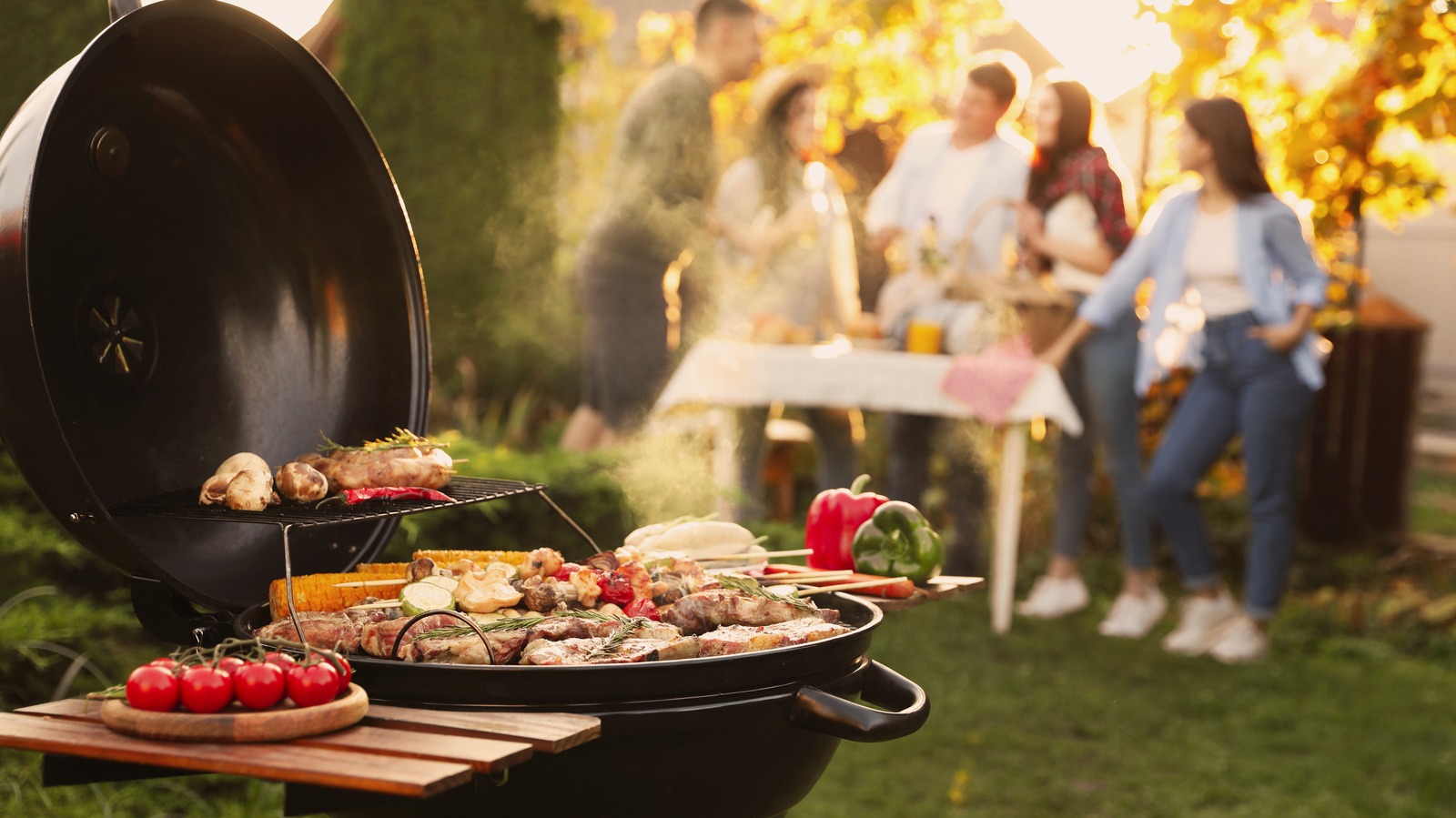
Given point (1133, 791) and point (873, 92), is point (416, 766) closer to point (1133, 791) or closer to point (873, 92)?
point (1133, 791)

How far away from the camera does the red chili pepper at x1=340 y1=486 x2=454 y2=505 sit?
201 centimetres

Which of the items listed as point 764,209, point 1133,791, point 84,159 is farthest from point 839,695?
point 764,209

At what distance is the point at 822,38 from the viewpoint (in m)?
9.90

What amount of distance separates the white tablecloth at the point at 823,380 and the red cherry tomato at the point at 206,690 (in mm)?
4693

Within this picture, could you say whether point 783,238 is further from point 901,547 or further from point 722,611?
point 722,611

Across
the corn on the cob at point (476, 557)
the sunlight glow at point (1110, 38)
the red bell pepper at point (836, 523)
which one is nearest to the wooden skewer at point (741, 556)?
the red bell pepper at point (836, 523)

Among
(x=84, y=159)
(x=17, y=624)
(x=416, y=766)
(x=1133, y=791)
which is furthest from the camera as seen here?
(x=1133, y=791)

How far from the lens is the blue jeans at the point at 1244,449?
593 cm

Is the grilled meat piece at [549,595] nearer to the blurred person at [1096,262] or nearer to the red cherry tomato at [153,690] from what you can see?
the red cherry tomato at [153,690]

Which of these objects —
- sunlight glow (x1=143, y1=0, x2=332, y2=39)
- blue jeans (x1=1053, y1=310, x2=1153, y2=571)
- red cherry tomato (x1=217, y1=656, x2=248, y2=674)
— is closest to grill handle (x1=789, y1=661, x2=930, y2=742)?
red cherry tomato (x1=217, y1=656, x2=248, y2=674)


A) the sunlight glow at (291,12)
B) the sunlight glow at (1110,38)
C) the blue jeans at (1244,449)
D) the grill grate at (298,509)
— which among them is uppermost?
the sunlight glow at (1110,38)

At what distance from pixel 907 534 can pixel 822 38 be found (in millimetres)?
7769

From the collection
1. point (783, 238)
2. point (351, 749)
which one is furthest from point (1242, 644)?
point (351, 749)

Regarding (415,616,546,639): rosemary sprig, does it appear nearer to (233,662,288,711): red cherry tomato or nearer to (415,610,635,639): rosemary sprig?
(415,610,635,639): rosemary sprig
